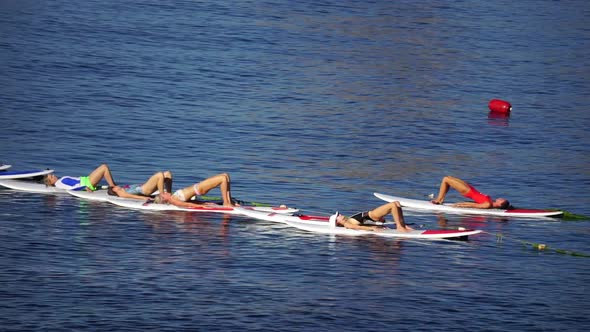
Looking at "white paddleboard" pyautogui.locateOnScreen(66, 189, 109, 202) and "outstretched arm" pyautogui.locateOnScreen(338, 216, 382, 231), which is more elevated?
"white paddleboard" pyautogui.locateOnScreen(66, 189, 109, 202)

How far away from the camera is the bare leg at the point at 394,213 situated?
30.7 metres

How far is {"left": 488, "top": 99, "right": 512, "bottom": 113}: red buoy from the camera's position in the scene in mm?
53219

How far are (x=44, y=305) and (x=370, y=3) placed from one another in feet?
185

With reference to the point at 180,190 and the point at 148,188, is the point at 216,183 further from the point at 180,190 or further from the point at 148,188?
the point at 148,188

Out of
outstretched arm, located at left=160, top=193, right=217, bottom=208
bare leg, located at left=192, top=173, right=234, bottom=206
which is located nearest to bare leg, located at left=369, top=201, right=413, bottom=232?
bare leg, located at left=192, top=173, right=234, bottom=206

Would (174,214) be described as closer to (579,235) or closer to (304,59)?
(579,235)

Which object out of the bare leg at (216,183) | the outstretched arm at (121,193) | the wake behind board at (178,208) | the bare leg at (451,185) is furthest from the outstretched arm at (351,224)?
the outstretched arm at (121,193)

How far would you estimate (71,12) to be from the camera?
6950 cm

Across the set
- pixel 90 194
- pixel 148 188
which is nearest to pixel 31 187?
pixel 90 194

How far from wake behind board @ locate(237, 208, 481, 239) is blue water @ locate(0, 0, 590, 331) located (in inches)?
10.4

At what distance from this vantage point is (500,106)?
5319cm

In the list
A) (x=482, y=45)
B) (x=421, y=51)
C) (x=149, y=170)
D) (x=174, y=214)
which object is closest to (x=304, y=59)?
(x=421, y=51)

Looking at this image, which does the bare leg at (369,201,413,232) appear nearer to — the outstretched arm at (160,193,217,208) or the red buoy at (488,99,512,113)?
the outstretched arm at (160,193,217,208)

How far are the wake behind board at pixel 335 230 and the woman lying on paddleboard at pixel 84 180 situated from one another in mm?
4208
